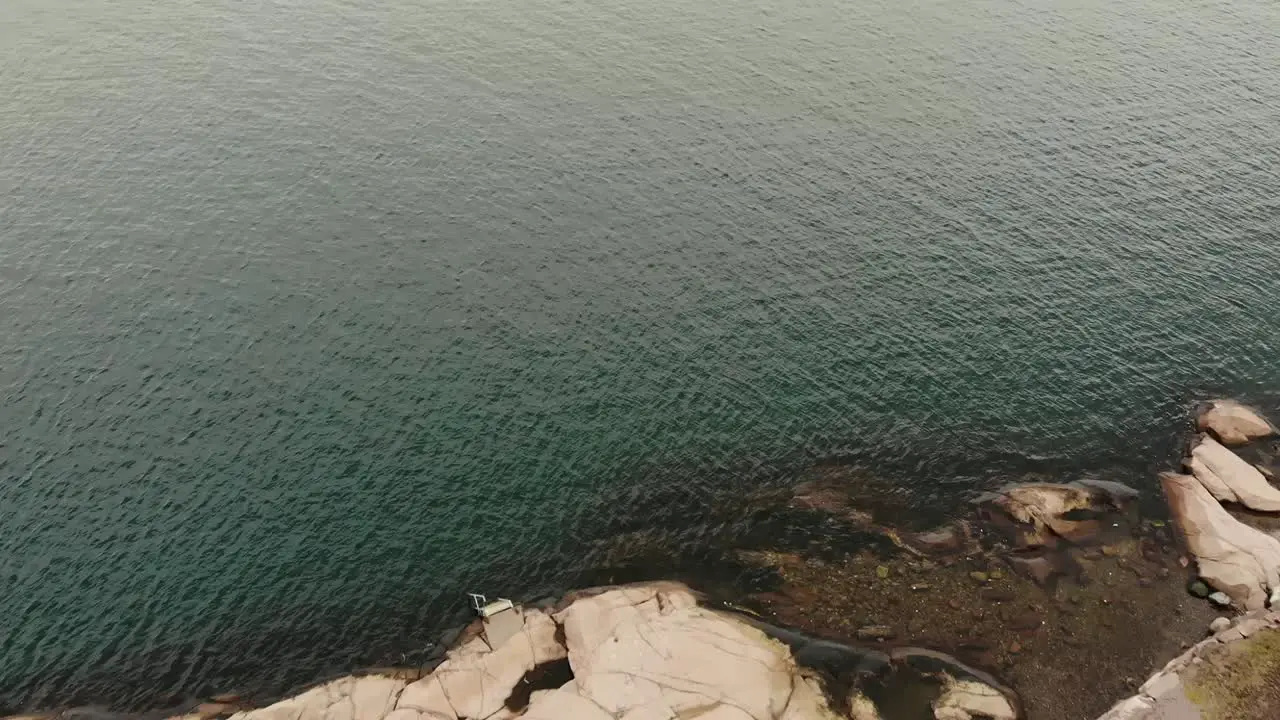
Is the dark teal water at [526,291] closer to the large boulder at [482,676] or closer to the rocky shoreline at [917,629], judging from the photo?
the rocky shoreline at [917,629]

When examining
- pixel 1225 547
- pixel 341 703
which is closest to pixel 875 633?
pixel 1225 547

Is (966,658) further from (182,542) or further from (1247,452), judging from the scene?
(182,542)

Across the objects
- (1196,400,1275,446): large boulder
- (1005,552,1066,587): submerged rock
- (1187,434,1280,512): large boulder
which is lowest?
(1005,552,1066,587): submerged rock

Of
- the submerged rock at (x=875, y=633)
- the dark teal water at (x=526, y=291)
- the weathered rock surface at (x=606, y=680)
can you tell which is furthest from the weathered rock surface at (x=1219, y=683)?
the dark teal water at (x=526, y=291)

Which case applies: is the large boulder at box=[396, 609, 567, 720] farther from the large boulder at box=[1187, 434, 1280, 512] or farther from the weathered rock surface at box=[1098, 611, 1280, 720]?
the large boulder at box=[1187, 434, 1280, 512]

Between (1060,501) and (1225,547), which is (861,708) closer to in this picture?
(1060,501)

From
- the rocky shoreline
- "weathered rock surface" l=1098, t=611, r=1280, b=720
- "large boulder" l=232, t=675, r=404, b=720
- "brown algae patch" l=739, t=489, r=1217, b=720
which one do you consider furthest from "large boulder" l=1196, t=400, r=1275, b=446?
"large boulder" l=232, t=675, r=404, b=720

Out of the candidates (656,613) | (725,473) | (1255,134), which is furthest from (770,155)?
(656,613)
